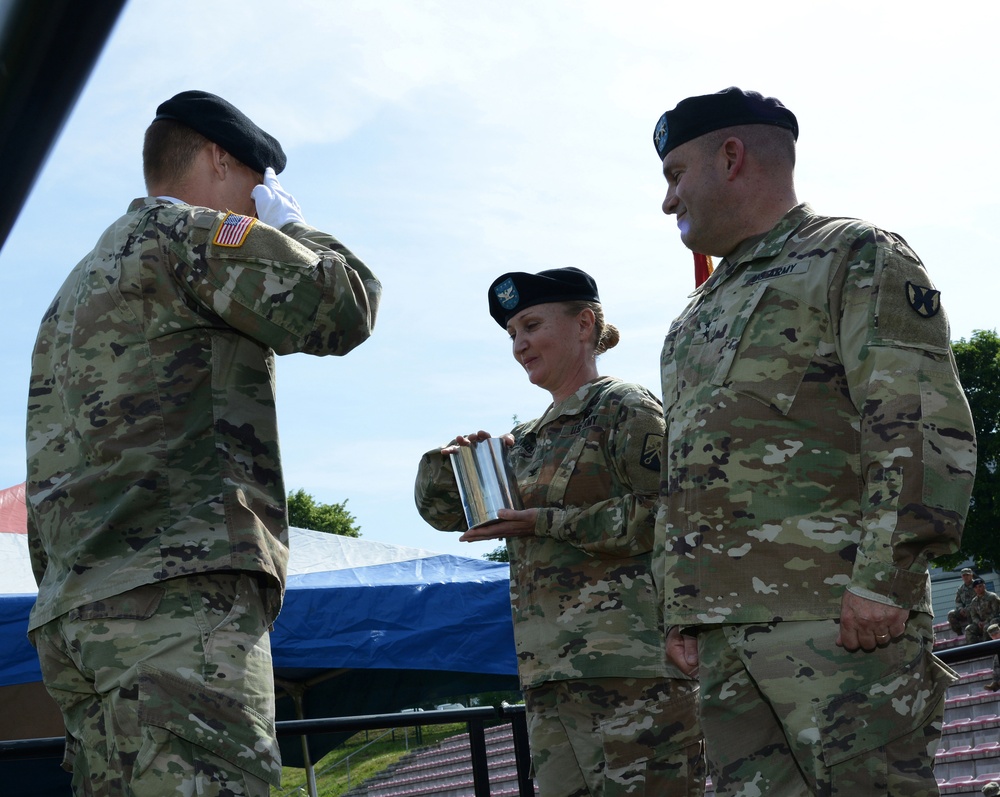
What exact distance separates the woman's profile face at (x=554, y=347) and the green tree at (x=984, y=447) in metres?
34.5

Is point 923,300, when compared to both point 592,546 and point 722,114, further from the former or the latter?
point 592,546

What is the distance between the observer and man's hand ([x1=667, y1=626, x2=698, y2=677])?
9.09 ft

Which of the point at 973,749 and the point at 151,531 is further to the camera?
the point at 973,749

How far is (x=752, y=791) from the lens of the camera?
240cm

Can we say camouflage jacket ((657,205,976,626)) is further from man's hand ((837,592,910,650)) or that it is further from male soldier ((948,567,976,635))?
male soldier ((948,567,976,635))

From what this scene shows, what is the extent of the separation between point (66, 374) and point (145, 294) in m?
0.26

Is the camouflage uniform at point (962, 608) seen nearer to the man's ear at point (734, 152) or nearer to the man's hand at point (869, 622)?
the man's ear at point (734, 152)

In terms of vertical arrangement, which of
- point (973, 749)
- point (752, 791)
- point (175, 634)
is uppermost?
point (175, 634)

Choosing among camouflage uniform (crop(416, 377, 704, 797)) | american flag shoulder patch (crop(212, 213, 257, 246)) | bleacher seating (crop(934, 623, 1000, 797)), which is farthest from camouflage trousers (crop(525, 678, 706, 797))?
bleacher seating (crop(934, 623, 1000, 797))

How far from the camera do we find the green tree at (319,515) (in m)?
57.2

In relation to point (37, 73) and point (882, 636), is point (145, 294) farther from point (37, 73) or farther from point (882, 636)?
point (37, 73)

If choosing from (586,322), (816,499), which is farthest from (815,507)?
(586,322)

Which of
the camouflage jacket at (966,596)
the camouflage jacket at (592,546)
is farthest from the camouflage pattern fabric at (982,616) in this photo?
the camouflage jacket at (592,546)

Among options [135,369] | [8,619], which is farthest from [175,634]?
[8,619]
